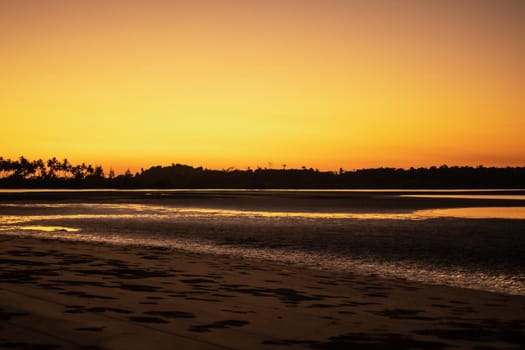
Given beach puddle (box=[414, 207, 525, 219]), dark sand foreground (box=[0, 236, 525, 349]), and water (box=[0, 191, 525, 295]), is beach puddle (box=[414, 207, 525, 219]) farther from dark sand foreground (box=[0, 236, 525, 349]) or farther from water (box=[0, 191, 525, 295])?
dark sand foreground (box=[0, 236, 525, 349])

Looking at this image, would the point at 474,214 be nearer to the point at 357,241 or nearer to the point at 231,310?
the point at 357,241

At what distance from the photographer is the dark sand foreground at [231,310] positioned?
7.70 m

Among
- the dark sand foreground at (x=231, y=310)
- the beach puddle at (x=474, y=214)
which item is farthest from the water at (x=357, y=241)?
the beach puddle at (x=474, y=214)

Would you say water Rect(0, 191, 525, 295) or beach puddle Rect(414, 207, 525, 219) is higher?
beach puddle Rect(414, 207, 525, 219)

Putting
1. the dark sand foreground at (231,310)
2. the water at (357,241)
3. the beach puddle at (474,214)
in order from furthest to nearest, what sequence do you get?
1. the beach puddle at (474,214)
2. the water at (357,241)
3. the dark sand foreground at (231,310)

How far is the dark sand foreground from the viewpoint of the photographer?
303 inches

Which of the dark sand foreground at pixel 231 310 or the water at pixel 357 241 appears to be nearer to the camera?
the dark sand foreground at pixel 231 310

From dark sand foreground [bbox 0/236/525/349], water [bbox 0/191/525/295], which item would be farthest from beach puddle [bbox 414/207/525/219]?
dark sand foreground [bbox 0/236/525/349]

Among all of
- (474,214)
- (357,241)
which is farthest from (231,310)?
(474,214)

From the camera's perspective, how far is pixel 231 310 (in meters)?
9.83

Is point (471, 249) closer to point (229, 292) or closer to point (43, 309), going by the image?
point (229, 292)

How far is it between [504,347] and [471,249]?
17.1 metres

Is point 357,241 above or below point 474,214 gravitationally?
below

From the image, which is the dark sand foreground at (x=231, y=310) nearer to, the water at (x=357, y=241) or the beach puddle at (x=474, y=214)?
the water at (x=357, y=241)
